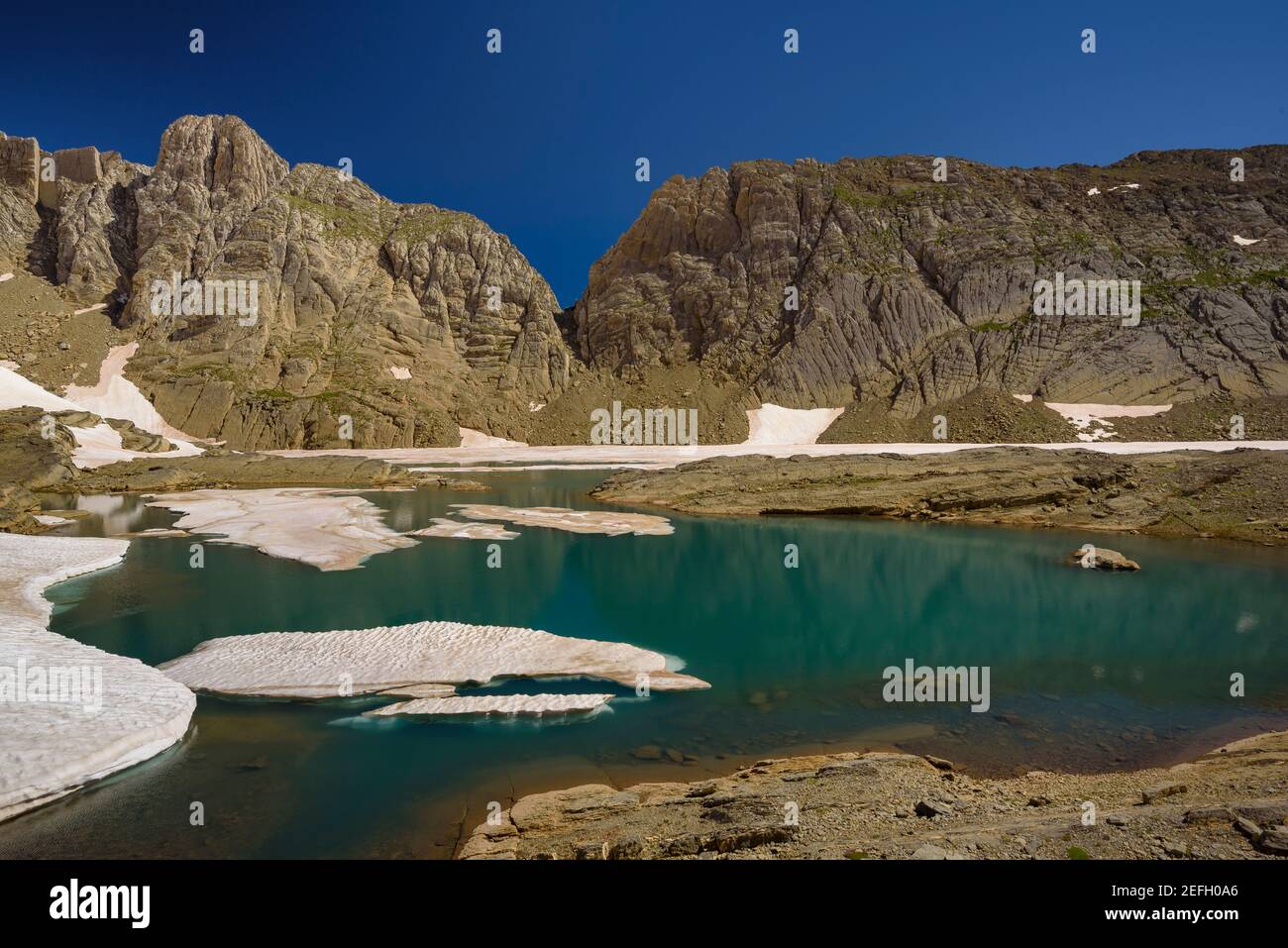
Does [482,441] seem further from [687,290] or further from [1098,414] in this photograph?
[1098,414]

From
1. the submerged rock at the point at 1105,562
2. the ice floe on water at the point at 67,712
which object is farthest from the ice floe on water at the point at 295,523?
the submerged rock at the point at 1105,562

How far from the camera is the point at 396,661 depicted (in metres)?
14.9

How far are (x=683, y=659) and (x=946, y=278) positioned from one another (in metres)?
103

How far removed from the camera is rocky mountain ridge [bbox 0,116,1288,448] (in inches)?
3438

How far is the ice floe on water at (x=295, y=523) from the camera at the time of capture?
27078mm

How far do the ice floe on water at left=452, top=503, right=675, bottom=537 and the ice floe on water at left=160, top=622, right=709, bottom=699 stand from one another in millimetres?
17090

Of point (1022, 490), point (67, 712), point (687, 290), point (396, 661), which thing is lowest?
point (396, 661)

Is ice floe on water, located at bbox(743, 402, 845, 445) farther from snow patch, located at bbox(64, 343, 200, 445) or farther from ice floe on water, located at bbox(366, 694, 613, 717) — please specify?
ice floe on water, located at bbox(366, 694, 613, 717)

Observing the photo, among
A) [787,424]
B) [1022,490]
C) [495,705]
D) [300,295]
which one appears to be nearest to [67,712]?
[495,705]

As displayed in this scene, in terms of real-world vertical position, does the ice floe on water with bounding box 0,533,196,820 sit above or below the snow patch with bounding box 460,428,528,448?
below

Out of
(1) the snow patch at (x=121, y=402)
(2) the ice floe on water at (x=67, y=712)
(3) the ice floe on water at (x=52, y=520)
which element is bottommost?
(2) the ice floe on water at (x=67, y=712)

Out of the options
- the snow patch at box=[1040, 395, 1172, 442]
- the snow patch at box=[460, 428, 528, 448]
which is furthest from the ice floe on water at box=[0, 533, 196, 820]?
the snow patch at box=[1040, 395, 1172, 442]

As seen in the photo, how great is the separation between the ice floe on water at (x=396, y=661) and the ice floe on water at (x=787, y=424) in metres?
80.5

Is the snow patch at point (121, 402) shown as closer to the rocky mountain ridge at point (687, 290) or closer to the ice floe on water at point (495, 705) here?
the rocky mountain ridge at point (687, 290)
